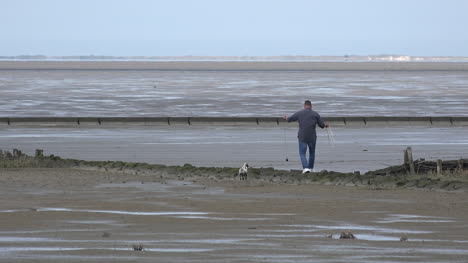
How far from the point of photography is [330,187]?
58.7 ft

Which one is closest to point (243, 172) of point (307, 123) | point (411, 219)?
point (307, 123)

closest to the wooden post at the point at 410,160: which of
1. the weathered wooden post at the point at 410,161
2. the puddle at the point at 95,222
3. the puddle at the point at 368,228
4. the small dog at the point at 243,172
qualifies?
the weathered wooden post at the point at 410,161

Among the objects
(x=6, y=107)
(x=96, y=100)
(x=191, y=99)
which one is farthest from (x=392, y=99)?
(x=6, y=107)

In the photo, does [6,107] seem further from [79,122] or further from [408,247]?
[408,247]

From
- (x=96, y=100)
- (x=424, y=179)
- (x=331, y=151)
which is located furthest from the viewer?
(x=96, y=100)

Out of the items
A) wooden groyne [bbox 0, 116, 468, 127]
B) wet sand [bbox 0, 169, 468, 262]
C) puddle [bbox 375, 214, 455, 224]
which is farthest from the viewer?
wooden groyne [bbox 0, 116, 468, 127]

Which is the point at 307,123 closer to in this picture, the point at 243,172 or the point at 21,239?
the point at 243,172

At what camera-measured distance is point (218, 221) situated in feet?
43.2

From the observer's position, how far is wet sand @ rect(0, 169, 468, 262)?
33.6ft

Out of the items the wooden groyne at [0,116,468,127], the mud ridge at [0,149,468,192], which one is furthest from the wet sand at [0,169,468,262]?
the wooden groyne at [0,116,468,127]

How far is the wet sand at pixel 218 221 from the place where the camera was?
403 inches

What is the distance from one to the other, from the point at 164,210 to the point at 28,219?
2106 millimetres

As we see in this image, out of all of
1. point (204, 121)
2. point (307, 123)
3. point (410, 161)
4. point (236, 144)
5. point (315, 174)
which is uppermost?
point (204, 121)

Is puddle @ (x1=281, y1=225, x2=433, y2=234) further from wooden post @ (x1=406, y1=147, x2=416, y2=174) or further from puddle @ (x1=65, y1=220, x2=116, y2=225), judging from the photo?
wooden post @ (x1=406, y1=147, x2=416, y2=174)
